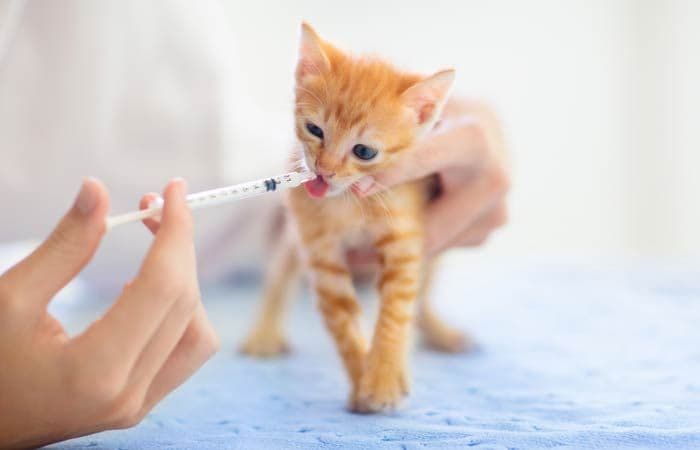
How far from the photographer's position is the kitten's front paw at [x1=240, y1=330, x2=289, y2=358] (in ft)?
4.66

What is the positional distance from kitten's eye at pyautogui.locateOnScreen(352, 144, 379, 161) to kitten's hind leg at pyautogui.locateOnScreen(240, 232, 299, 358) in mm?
538

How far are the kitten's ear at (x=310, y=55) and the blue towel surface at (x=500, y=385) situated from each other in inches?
22.0

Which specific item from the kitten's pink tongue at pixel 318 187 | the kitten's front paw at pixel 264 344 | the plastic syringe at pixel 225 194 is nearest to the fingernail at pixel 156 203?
the plastic syringe at pixel 225 194

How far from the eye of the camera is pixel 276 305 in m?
1.54

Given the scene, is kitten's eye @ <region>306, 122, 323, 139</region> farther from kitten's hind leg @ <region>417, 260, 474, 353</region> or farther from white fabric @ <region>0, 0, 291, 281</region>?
white fabric @ <region>0, 0, 291, 281</region>

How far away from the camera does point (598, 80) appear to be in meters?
3.39

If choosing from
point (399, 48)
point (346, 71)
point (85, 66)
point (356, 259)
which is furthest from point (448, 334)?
point (399, 48)

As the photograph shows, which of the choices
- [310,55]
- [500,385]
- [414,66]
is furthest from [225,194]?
[414,66]

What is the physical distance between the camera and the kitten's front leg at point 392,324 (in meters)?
1.01

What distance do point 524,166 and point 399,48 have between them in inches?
37.5

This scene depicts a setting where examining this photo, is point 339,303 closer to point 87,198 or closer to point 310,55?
point 310,55

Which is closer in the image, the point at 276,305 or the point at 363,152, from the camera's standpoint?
the point at 363,152

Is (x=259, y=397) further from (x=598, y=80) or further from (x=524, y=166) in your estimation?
(x=598, y=80)

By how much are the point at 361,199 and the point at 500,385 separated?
408 mm
